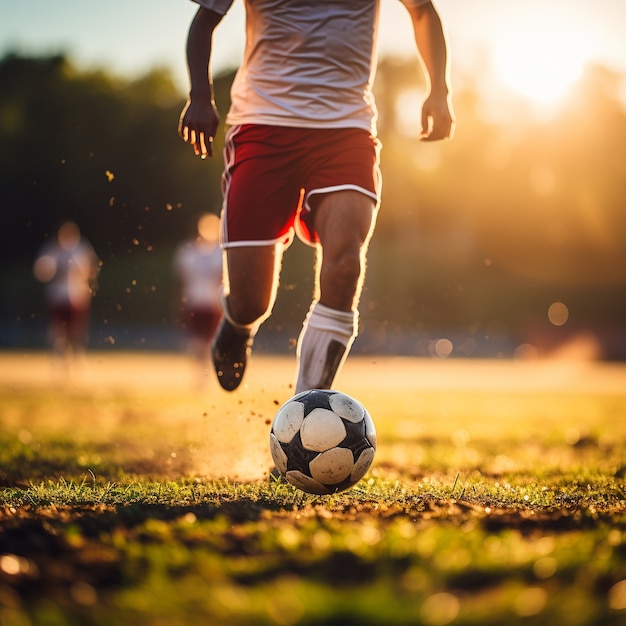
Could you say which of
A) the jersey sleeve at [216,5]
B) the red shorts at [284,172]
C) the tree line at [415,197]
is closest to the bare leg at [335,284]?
the red shorts at [284,172]

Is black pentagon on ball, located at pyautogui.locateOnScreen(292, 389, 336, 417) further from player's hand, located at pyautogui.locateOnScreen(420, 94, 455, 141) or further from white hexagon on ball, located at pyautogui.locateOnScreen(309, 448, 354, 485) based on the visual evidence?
player's hand, located at pyautogui.locateOnScreen(420, 94, 455, 141)

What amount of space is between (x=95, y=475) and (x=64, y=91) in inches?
1807

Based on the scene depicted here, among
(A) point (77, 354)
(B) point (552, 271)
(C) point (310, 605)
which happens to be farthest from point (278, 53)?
(B) point (552, 271)

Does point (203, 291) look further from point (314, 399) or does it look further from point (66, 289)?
point (314, 399)

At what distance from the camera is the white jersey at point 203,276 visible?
47.1ft

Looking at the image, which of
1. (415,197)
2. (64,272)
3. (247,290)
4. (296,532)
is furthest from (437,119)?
(415,197)

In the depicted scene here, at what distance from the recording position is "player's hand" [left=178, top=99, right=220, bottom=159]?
4.43 m

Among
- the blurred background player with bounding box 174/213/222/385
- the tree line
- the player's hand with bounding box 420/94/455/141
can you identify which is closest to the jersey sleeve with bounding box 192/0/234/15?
the player's hand with bounding box 420/94/455/141

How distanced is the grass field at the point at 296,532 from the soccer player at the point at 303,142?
0.84m

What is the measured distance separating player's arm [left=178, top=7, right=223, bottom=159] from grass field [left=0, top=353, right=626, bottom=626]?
1.57 meters

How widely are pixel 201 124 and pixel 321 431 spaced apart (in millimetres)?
1637

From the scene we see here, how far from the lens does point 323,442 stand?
12.6ft

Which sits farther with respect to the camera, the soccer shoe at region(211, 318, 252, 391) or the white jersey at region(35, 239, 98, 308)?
the white jersey at region(35, 239, 98, 308)

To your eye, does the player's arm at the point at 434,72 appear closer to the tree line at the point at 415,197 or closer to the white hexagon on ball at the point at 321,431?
the white hexagon on ball at the point at 321,431
